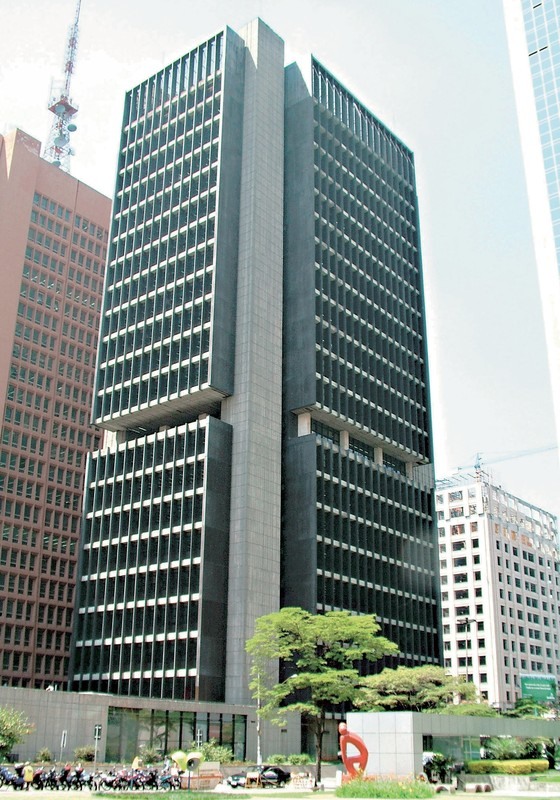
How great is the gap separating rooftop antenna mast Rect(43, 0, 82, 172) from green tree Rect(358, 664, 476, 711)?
4053 inches

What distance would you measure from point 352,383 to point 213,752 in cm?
5025

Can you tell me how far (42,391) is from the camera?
132 meters

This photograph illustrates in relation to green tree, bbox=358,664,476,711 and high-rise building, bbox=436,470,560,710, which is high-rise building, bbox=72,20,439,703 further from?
high-rise building, bbox=436,470,560,710

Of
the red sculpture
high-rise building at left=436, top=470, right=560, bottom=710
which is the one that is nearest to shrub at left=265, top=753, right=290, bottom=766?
the red sculpture

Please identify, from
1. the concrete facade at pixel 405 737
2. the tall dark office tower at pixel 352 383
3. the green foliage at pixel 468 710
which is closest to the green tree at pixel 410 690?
the green foliage at pixel 468 710

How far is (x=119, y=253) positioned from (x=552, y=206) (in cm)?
5598

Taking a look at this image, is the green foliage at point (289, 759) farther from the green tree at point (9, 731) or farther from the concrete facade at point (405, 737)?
the green tree at point (9, 731)

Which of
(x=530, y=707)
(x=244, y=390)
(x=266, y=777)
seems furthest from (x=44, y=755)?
(x=530, y=707)

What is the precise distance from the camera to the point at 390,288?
416 feet

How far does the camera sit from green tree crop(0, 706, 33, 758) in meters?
61.7

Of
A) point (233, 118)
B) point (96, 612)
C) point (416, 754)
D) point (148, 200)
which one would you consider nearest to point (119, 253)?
point (148, 200)

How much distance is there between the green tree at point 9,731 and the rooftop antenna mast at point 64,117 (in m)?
109

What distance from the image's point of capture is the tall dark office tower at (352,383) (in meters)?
101

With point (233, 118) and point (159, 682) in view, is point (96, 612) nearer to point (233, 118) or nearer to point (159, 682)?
point (159, 682)
